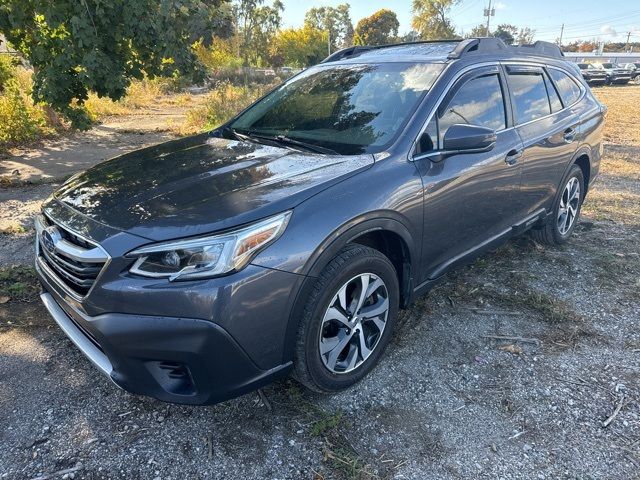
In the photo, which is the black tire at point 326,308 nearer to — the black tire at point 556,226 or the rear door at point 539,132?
the rear door at point 539,132

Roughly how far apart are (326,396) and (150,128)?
1228cm

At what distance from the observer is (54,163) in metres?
8.68

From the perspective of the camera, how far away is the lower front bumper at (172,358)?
2018 mm

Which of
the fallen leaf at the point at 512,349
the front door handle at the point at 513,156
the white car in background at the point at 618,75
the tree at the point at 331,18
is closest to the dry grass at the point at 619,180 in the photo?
the front door handle at the point at 513,156

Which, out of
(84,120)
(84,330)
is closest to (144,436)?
(84,330)

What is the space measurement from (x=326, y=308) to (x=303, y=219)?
1.59 ft

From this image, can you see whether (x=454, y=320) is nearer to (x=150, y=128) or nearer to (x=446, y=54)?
(x=446, y=54)

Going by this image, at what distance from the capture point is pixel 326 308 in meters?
2.42

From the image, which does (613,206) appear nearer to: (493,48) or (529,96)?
(529,96)

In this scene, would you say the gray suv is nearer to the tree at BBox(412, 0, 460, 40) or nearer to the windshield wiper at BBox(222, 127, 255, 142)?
the windshield wiper at BBox(222, 127, 255, 142)

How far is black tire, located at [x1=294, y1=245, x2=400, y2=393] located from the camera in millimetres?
2350

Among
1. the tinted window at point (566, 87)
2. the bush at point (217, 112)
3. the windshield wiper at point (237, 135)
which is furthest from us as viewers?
the bush at point (217, 112)

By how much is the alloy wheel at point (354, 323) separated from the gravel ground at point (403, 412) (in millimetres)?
234

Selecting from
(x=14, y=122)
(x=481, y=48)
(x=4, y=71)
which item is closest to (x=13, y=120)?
(x=14, y=122)
